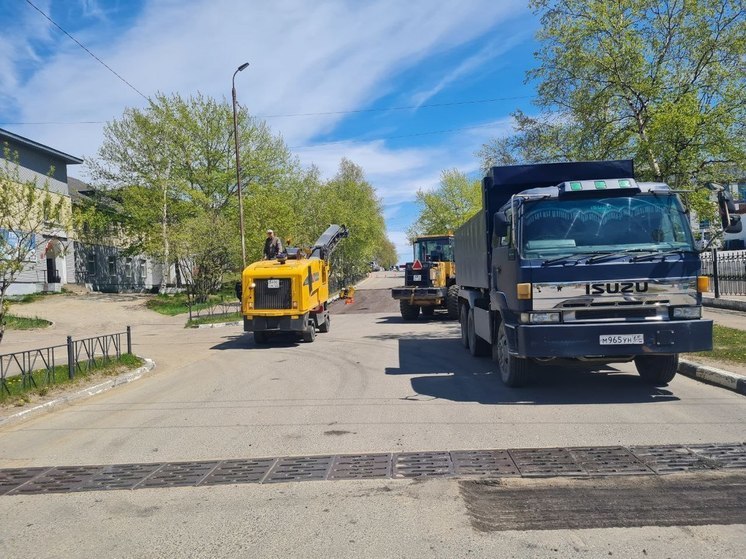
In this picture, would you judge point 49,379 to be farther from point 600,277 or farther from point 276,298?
point 600,277

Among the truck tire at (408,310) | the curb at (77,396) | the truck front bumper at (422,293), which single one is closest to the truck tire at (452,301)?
the truck front bumper at (422,293)

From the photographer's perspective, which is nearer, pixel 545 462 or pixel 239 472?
pixel 545 462

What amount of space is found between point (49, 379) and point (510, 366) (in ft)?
24.5

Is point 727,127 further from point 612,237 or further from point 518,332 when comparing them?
point 518,332

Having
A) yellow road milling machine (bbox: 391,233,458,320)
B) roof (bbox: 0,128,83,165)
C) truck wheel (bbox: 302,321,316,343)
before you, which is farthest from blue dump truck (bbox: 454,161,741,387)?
roof (bbox: 0,128,83,165)

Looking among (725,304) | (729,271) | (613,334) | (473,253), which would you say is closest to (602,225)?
(613,334)

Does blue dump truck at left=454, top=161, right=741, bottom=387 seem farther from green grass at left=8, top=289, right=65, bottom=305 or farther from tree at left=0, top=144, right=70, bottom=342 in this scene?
green grass at left=8, top=289, right=65, bottom=305

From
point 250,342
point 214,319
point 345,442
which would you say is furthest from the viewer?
point 214,319

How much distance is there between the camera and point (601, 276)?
300 inches

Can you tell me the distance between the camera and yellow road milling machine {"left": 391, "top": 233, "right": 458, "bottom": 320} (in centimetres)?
2073

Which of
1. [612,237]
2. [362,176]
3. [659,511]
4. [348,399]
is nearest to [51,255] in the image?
[348,399]

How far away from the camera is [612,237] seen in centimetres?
793

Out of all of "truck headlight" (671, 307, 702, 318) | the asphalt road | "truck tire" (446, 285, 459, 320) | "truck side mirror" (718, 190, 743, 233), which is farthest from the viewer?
"truck tire" (446, 285, 459, 320)

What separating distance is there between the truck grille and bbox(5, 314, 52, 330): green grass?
12.4 metres
